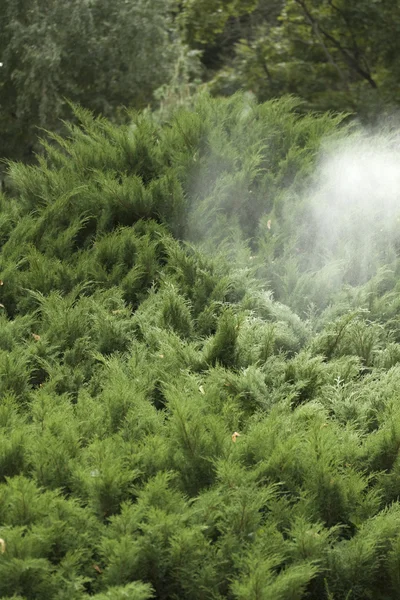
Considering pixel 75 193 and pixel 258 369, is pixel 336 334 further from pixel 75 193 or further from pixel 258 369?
pixel 75 193

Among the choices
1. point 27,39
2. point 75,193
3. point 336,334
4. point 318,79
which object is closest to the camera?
point 336,334

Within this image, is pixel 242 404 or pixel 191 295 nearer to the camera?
pixel 242 404

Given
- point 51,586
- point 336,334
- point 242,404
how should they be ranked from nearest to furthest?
point 51,586, point 242,404, point 336,334

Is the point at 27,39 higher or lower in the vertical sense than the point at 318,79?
higher

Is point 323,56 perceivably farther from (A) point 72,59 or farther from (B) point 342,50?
(A) point 72,59

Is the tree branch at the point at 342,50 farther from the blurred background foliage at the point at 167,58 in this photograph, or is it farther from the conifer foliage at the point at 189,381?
the conifer foliage at the point at 189,381

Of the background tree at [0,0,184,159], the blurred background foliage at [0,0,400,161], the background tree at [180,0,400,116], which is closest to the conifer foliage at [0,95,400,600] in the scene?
the blurred background foliage at [0,0,400,161]

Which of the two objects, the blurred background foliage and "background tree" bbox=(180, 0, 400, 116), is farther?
"background tree" bbox=(180, 0, 400, 116)

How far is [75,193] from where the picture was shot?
17.4 feet

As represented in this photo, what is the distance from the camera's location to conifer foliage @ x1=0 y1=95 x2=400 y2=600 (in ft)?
8.96

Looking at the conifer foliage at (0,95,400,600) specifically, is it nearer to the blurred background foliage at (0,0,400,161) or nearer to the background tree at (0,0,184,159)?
the blurred background foliage at (0,0,400,161)

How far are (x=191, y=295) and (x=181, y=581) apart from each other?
7.17 feet

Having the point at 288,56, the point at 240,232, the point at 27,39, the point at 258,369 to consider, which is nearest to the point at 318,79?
the point at 288,56

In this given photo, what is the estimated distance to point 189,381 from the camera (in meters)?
3.63
